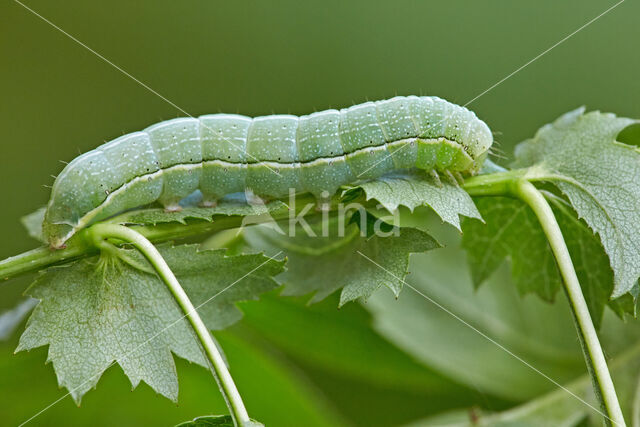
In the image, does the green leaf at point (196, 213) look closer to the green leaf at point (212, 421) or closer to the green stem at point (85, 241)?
the green stem at point (85, 241)

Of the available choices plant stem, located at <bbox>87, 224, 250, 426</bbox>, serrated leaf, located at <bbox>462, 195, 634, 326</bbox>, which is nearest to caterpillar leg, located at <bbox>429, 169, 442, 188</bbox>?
serrated leaf, located at <bbox>462, 195, 634, 326</bbox>

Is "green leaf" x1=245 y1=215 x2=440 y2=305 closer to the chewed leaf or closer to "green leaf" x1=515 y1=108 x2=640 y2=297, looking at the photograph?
"green leaf" x1=515 y1=108 x2=640 y2=297

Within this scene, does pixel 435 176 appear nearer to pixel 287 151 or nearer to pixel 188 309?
pixel 287 151

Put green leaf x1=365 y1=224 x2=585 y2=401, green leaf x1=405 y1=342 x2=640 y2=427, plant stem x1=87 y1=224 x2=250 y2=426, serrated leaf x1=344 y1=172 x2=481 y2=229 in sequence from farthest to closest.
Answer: green leaf x1=365 y1=224 x2=585 y2=401 < green leaf x1=405 y1=342 x2=640 y2=427 < serrated leaf x1=344 y1=172 x2=481 y2=229 < plant stem x1=87 y1=224 x2=250 y2=426

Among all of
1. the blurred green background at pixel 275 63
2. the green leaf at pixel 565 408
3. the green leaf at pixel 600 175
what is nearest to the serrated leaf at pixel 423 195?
the green leaf at pixel 600 175

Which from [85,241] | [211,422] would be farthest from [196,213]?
[211,422]

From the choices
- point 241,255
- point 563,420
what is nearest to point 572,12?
point 563,420
